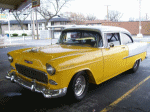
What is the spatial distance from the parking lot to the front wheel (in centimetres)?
16

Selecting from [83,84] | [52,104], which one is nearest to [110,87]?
[83,84]

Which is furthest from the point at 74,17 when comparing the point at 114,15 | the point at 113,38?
the point at 113,38

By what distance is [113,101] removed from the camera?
3.71 m

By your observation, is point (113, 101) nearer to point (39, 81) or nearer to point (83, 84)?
point (83, 84)

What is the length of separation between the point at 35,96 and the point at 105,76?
1.85 meters

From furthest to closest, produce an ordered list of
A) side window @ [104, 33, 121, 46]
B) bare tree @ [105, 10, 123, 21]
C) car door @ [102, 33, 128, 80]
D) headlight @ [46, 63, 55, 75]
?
bare tree @ [105, 10, 123, 21]
side window @ [104, 33, 121, 46]
car door @ [102, 33, 128, 80]
headlight @ [46, 63, 55, 75]

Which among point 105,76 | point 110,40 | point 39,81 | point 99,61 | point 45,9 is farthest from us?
point 45,9

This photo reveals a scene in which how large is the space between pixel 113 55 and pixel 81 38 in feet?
3.29

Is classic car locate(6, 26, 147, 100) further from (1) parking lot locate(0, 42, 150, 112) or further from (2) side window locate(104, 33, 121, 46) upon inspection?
A: (1) parking lot locate(0, 42, 150, 112)

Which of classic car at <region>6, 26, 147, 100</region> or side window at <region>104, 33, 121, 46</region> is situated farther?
side window at <region>104, 33, 121, 46</region>

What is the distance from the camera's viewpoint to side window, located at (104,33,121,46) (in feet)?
14.5

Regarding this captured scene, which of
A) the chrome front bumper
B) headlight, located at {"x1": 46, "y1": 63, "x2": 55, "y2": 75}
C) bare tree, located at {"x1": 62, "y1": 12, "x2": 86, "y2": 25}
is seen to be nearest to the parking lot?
the chrome front bumper

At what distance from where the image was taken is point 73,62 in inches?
129

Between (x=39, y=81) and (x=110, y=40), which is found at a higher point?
(x=110, y=40)
